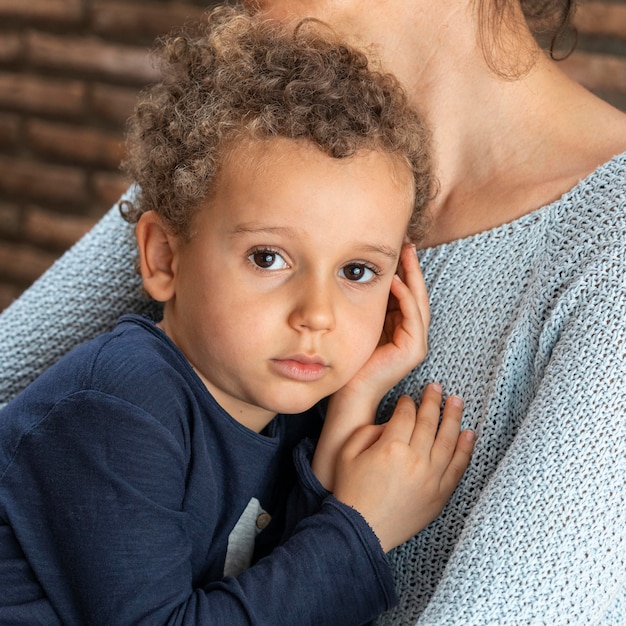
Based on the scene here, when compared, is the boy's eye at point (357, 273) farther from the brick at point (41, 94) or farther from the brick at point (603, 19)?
the brick at point (41, 94)

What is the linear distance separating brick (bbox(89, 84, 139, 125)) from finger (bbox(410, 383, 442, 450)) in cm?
164

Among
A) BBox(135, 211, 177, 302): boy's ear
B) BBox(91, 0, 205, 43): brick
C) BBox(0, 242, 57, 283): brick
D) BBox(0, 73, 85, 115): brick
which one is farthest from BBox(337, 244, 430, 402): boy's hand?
BBox(0, 242, 57, 283): brick

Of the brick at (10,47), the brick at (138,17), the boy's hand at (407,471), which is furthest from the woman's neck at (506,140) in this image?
the brick at (10,47)

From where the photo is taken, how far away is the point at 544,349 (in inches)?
34.1

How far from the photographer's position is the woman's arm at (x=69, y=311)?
121cm

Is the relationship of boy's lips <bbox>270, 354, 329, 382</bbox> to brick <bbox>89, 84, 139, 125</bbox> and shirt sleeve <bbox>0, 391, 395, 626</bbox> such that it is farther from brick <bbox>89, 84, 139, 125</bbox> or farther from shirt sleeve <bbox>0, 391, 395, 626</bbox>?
brick <bbox>89, 84, 139, 125</bbox>

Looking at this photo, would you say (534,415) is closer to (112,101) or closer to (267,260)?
(267,260)

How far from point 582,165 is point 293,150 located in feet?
1.04

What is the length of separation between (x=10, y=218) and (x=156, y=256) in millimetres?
1721

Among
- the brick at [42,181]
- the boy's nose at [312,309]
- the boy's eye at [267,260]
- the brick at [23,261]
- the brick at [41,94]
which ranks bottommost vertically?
the brick at [23,261]

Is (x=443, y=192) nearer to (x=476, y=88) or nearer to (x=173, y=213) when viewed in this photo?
(x=476, y=88)

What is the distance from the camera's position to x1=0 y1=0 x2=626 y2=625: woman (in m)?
0.76

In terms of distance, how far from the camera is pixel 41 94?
7.95 feet

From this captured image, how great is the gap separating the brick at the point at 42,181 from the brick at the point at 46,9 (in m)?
A: 0.39
